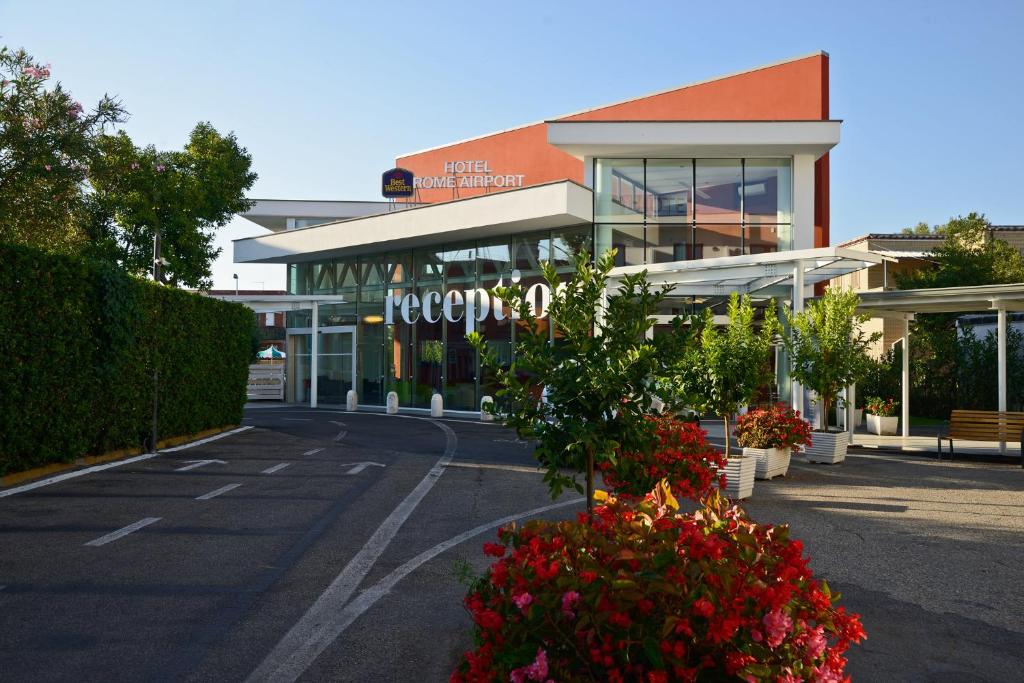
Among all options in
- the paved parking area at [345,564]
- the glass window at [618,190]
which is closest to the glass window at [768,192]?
the glass window at [618,190]

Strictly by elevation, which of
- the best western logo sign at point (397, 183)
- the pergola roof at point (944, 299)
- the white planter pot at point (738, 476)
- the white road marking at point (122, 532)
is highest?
the best western logo sign at point (397, 183)

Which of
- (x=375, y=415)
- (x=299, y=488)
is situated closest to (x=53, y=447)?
(x=299, y=488)

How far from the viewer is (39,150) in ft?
56.7

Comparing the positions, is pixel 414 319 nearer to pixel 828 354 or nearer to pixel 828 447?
pixel 828 447

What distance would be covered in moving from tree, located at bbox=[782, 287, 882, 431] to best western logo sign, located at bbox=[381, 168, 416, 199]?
992 inches

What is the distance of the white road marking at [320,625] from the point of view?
15.3ft

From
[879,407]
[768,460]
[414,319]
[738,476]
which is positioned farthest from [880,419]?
[414,319]

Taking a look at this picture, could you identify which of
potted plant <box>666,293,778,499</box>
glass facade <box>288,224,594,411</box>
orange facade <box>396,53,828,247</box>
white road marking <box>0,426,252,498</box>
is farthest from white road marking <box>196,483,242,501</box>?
orange facade <box>396,53,828,247</box>

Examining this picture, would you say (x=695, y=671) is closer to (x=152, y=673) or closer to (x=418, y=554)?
(x=152, y=673)

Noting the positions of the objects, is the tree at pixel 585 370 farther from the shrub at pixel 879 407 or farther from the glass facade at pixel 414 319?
the glass facade at pixel 414 319

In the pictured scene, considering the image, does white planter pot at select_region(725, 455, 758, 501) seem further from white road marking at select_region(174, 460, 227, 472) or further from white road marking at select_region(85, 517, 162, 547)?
white road marking at select_region(174, 460, 227, 472)

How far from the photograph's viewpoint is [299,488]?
11.7m

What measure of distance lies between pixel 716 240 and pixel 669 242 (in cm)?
146

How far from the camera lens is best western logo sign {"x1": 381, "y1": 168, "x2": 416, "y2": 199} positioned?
122ft
